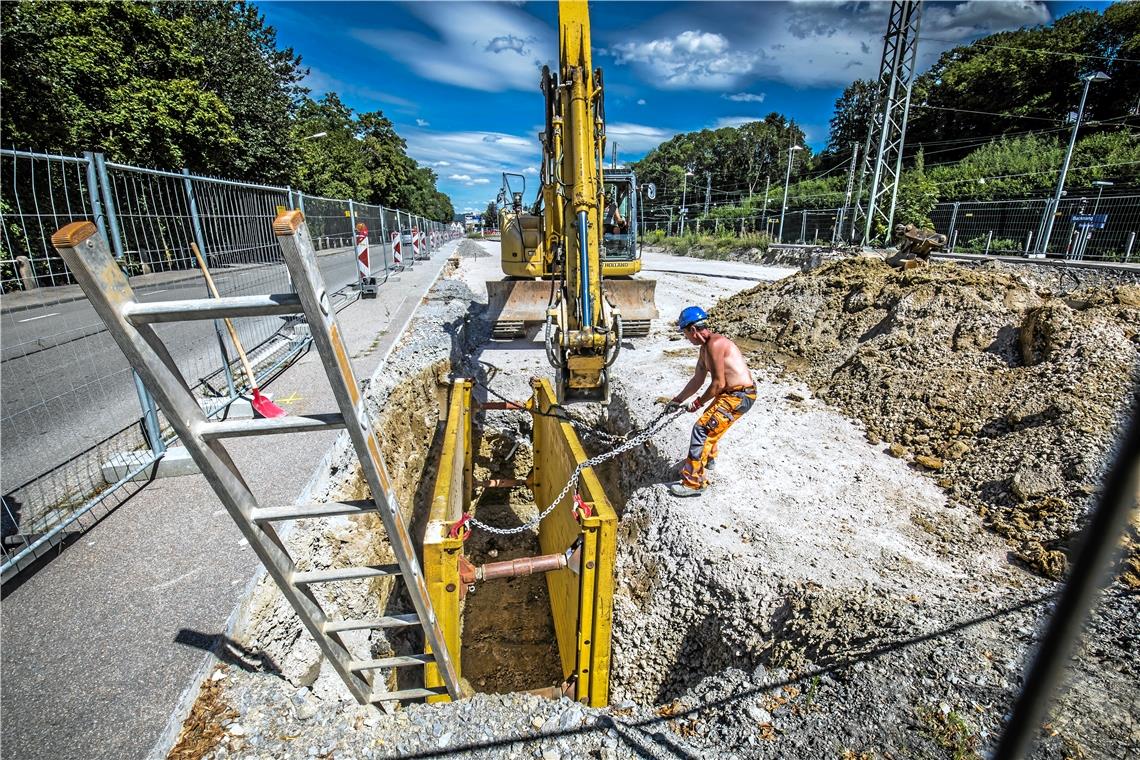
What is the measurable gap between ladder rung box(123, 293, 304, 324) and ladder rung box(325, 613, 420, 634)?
5.14ft

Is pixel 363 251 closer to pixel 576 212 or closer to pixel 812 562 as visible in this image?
pixel 576 212

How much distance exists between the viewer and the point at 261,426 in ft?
5.50

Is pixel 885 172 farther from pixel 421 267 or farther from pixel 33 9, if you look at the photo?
pixel 33 9

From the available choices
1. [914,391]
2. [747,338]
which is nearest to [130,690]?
[914,391]

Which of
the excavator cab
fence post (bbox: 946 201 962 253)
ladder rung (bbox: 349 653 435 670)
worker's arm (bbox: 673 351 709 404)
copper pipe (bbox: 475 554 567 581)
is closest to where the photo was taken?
ladder rung (bbox: 349 653 435 670)

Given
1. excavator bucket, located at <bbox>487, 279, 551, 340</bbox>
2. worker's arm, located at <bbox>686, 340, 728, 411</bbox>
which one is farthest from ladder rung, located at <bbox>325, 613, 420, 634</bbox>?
excavator bucket, located at <bbox>487, 279, 551, 340</bbox>

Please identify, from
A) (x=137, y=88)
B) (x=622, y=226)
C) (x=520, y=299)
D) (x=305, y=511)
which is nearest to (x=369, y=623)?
(x=305, y=511)

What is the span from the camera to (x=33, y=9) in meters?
11.1

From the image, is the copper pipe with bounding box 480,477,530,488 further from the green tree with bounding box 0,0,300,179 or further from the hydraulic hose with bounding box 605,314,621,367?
the green tree with bounding box 0,0,300,179

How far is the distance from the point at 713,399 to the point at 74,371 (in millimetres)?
8652

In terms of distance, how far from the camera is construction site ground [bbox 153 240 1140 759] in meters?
2.44

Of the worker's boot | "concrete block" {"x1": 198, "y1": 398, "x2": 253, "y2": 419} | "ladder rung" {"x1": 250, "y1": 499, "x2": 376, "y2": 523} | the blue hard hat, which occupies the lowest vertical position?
the worker's boot

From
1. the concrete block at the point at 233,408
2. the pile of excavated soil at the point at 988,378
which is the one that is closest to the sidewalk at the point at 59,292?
the concrete block at the point at 233,408

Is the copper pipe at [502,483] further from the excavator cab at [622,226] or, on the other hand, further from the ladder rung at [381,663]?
the excavator cab at [622,226]
